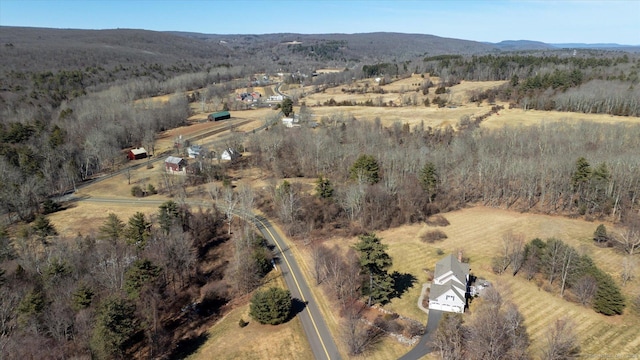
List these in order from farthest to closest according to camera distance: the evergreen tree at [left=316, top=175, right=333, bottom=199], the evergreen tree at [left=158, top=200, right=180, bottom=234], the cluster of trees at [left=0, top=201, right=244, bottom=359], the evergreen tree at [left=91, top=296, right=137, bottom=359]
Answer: the evergreen tree at [left=316, top=175, right=333, bottom=199], the evergreen tree at [left=158, top=200, right=180, bottom=234], the cluster of trees at [left=0, top=201, right=244, bottom=359], the evergreen tree at [left=91, top=296, right=137, bottom=359]

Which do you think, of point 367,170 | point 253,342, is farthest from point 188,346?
point 367,170

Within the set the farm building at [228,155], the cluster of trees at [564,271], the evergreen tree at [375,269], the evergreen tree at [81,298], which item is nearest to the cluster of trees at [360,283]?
the evergreen tree at [375,269]

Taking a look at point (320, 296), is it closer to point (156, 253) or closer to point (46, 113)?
point (156, 253)

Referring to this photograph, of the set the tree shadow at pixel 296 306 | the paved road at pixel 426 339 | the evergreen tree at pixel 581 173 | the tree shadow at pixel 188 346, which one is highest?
the evergreen tree at pixel 581 173

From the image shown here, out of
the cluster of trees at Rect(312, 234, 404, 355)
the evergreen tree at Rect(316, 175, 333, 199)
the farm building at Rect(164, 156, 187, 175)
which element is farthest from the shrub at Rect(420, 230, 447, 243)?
the farm building at Rect(164, 156, 187, 175)

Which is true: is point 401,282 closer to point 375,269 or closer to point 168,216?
point 375,269

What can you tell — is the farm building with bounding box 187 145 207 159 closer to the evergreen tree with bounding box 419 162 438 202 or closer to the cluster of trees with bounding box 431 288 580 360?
the evergreen tree with bounding box 419 162 438 202

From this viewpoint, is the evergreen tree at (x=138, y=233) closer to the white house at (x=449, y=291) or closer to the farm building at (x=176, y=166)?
the farm building at (x=176, y=166)
